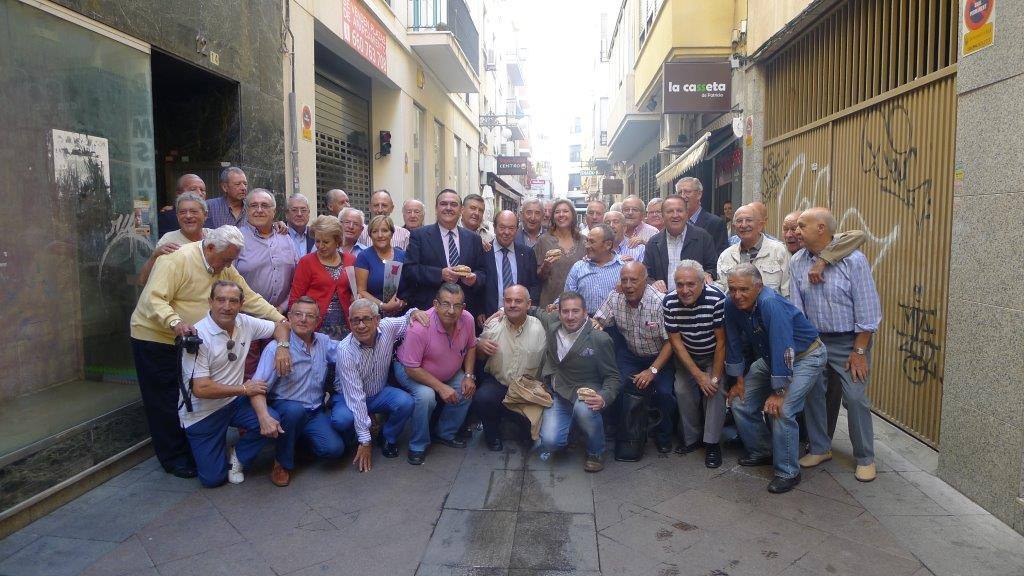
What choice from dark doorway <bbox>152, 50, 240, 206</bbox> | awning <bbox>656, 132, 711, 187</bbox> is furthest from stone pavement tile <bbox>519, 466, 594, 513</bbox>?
awning <bbox>656, 132, 711, 187</bbox>

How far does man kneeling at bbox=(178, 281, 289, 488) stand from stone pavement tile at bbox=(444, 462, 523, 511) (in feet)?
4.39

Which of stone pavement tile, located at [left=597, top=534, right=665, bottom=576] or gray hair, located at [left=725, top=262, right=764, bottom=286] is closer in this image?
stone pavement tile, located at [left=597, top=534, right=665, bottom=576]

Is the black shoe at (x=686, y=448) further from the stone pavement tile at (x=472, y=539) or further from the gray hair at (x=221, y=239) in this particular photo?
the gray hair at (x=221, y=239)

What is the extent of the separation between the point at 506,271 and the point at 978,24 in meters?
3.62

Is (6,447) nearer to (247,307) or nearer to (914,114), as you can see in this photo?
(247,307)

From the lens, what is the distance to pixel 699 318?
16.4 ft

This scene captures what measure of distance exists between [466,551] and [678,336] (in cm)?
228

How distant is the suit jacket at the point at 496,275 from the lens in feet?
19.4

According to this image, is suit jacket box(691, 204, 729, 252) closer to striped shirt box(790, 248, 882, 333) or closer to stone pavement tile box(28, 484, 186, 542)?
striped shirt box(790, 248, 882, 333)

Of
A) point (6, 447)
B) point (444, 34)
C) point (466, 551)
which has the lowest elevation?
point (466, 551)

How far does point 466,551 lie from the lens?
3682mm

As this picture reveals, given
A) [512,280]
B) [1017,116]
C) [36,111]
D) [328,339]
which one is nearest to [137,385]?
[328,339]

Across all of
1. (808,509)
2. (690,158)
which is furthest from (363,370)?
(690,158)

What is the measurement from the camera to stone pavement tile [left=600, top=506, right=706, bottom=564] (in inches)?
144
